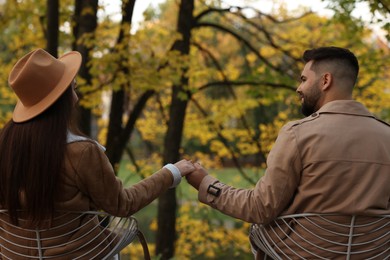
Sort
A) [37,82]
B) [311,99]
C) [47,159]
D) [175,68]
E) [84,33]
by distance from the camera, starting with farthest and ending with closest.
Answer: [175,68] < [84,33] < [311,99] < [37,82] < [47,159]

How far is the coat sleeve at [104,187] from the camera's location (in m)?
2.58

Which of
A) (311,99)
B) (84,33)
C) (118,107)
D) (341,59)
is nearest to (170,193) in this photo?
(118,107)

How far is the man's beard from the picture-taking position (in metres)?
2.75

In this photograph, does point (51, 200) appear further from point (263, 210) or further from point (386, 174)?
point (386, 174)

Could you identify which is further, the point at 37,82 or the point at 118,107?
the point at 118,107

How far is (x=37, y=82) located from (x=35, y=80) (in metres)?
0.01

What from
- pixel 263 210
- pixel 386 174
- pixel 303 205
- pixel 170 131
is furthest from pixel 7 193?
pixel 170 131

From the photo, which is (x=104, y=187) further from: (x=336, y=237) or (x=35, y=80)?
(x=336, y=237)

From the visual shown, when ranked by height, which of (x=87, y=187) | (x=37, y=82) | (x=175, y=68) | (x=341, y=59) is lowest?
(x=175, y=68)

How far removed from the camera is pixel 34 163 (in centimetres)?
254

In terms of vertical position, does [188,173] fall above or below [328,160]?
below

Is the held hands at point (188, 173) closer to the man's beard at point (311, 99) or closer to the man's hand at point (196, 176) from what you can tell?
the man's hand at point (196, 176)

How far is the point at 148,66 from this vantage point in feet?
26.3

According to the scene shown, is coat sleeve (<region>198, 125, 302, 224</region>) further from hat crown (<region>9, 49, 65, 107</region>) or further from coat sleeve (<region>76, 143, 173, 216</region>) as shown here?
hat crown (<region>9, 49, 65, 107</region>)
